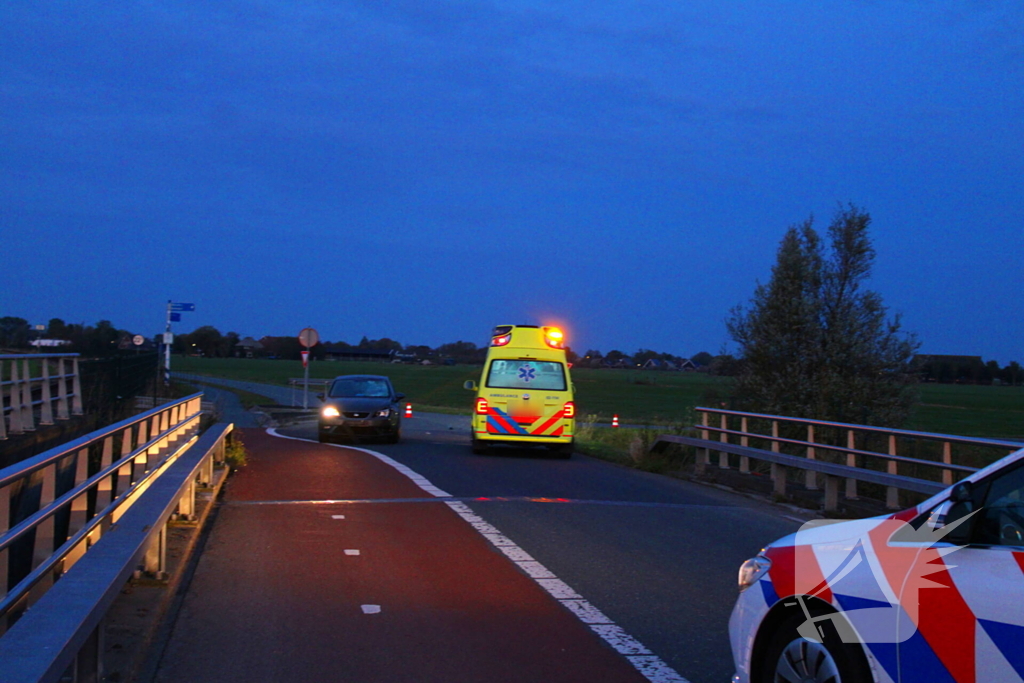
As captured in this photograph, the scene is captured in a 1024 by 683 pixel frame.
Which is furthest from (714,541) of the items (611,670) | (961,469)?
(611,670)

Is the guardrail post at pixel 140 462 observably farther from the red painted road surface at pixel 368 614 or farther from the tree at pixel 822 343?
the tree at pixel 822 343

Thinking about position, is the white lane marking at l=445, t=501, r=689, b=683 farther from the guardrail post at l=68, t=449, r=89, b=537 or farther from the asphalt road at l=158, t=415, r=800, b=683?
the guardrail post at l=68, t=449, r=89, b=537

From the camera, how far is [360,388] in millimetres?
22031

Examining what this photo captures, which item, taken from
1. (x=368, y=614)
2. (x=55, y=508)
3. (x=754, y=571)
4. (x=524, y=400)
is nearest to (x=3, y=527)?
(x=55, y=508)

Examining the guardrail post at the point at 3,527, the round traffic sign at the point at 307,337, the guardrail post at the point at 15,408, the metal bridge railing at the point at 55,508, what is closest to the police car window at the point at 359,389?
the guardrail post at the point at 15,408

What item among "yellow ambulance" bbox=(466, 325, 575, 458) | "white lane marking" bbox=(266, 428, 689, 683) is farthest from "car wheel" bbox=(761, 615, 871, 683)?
"yellow ambulance" bbox=(466, 325, 575, 458)

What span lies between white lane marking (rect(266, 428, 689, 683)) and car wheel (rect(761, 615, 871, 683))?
1081 millimetres

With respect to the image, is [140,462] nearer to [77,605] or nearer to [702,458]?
Answer: [77,605]

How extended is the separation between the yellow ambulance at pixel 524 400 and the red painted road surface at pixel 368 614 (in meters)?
7.63

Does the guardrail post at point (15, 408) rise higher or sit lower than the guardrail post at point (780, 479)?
higher

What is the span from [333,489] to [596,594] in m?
6.14

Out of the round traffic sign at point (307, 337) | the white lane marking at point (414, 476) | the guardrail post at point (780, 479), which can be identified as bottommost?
the white lane marking at point (414, 476)

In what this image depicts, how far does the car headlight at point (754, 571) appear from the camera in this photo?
4223 millimetres

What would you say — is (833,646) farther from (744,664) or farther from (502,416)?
(502,416)
